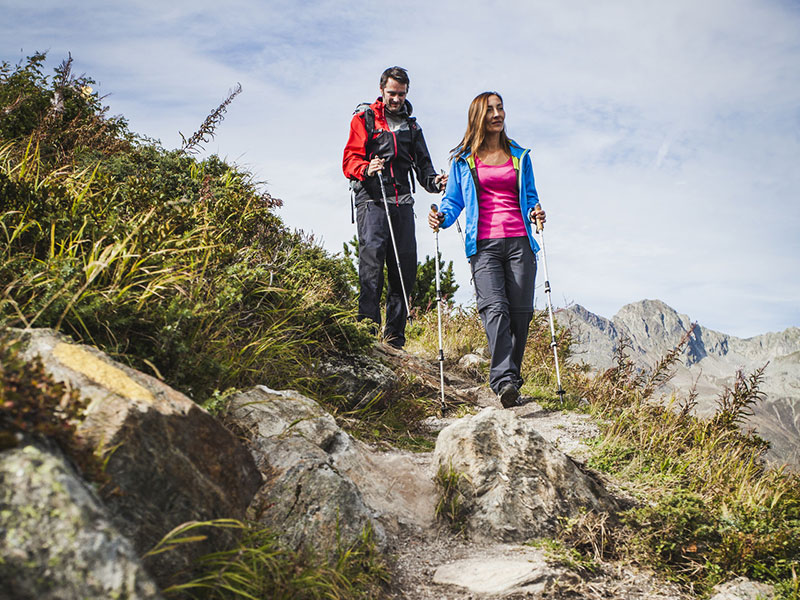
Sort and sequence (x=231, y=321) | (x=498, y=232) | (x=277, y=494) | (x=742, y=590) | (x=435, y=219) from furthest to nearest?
(x=435, y=219), (x=498, y=232), (x=231, y=321), (x=742, y=590), (x=277, y=494)

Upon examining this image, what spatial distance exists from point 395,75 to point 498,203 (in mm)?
2134

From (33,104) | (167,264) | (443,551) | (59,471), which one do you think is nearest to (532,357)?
(443,551)

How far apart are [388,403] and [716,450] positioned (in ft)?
10.3

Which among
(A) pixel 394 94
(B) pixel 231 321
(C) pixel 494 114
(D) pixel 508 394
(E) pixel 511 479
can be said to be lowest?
(E) pixel 511 479

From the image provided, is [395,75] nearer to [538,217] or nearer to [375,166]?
[375,166]

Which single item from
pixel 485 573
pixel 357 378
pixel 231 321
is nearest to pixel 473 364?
pixel 357 378

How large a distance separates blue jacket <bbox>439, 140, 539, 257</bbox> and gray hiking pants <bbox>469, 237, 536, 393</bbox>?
0.14m

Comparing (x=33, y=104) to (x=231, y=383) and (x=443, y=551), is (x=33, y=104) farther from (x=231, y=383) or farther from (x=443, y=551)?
(x=443, y=551)

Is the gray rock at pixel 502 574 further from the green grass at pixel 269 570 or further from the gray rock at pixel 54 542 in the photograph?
the gray rock at pixel 54 542

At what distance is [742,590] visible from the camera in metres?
3.54

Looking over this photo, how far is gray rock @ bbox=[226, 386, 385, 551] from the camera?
2.92m

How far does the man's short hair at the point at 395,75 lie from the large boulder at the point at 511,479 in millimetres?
4530

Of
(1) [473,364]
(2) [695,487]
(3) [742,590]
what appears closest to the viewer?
(3) [742,590]

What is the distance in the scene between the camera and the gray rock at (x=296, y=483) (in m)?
2.92
